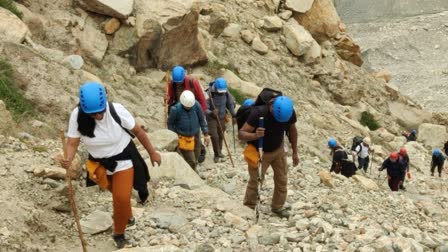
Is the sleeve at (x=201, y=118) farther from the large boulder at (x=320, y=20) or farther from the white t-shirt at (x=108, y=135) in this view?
the large boulder at (x=320, y=20)

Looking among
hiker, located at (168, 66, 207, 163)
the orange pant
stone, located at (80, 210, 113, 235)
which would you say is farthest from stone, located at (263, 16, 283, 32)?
the orange pant

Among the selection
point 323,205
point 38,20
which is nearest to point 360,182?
point 323,205

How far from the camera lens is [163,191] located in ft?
26.7

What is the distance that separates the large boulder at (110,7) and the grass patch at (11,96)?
14.5ft

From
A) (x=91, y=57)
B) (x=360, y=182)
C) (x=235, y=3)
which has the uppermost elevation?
A: (x=235, y=3)

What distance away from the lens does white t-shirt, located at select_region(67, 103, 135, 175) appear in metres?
5.65

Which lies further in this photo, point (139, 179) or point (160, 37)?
point (160, 37)

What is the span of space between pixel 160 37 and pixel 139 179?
9475mm

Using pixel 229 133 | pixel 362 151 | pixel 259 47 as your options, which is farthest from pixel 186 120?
pixel 259 47

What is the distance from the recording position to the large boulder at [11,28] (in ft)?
36.9

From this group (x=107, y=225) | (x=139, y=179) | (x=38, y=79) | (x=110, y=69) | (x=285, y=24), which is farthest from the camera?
(x=285, y=24)

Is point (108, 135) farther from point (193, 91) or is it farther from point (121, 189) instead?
point (193, 91)

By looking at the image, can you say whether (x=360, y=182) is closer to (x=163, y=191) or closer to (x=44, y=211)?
(x=163, y=191)

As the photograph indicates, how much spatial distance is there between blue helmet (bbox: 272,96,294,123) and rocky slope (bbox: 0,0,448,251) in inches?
54.8
